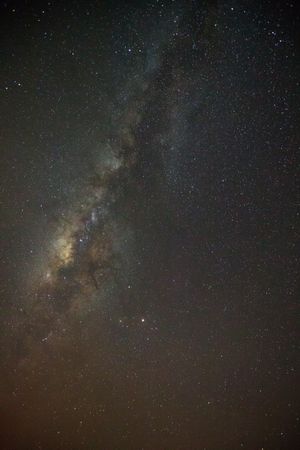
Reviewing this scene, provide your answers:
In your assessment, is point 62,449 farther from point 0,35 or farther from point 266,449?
point 0,35

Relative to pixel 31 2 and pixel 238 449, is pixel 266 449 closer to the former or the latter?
pixel 238 449

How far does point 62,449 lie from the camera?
8.37 metres

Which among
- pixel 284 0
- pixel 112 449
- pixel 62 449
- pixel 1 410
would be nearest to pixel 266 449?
pixel 112 449

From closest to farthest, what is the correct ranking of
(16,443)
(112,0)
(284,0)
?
(284,0) → (112,0) → (16,443)

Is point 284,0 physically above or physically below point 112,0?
below

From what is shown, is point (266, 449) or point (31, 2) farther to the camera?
point (266, 449)

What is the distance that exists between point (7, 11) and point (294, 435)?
11409 mm

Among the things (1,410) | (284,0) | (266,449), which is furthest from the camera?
(266,449)

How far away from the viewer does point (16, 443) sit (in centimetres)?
954

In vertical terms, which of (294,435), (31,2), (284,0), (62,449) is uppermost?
(31,2)

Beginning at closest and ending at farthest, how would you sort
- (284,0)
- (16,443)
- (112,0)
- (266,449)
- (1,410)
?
(284,0)
(112,0)
(1,410)
(266,449)
(16,443)

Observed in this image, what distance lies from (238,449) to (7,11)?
1038 cm

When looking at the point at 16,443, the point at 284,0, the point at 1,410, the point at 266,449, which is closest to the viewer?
the point at 284,0

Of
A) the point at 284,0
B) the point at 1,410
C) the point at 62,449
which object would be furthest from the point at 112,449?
the point at 284,0
